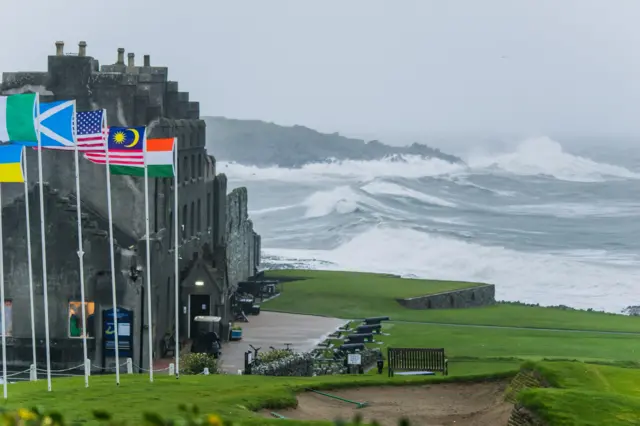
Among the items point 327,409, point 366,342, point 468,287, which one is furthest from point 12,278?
point 468,287

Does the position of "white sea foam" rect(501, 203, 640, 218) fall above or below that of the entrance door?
above

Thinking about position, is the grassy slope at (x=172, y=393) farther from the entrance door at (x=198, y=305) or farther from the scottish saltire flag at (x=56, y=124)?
the entrance door at (x=198, y=305)

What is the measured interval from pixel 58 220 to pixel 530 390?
22088mm

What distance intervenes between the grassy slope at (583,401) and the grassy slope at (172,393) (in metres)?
4.73

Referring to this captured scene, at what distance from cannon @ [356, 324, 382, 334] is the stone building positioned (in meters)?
5.34

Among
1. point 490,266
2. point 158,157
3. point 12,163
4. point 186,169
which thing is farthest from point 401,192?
point 12,163

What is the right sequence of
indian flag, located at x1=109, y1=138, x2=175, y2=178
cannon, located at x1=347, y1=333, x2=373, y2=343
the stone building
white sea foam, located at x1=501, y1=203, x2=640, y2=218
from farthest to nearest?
white sea foam, located at x1=501, y1=203, x2=640, y2=218, cannon, located at x1=347, y1=333, x2=373, y2=343, the stone building, indian flag, located at x1=109, y1=138, x2=175, y2=178

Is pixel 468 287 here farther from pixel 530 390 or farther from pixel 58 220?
pixel 530 390

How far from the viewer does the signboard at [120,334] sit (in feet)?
137

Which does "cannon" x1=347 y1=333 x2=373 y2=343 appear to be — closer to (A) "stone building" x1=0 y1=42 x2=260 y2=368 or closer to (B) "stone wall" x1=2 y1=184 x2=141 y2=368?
(A) "stone building" x1=0 y1=42 x2=260 y2=368

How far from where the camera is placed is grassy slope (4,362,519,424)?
88.6 feet

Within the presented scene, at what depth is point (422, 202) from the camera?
571 feet

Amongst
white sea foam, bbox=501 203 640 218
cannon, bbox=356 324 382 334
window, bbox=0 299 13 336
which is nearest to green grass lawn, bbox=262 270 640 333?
cannon, bbox=356 324 382 334

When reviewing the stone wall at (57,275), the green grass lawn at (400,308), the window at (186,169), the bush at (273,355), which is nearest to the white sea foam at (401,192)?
the green grass lawn at (400,308)
